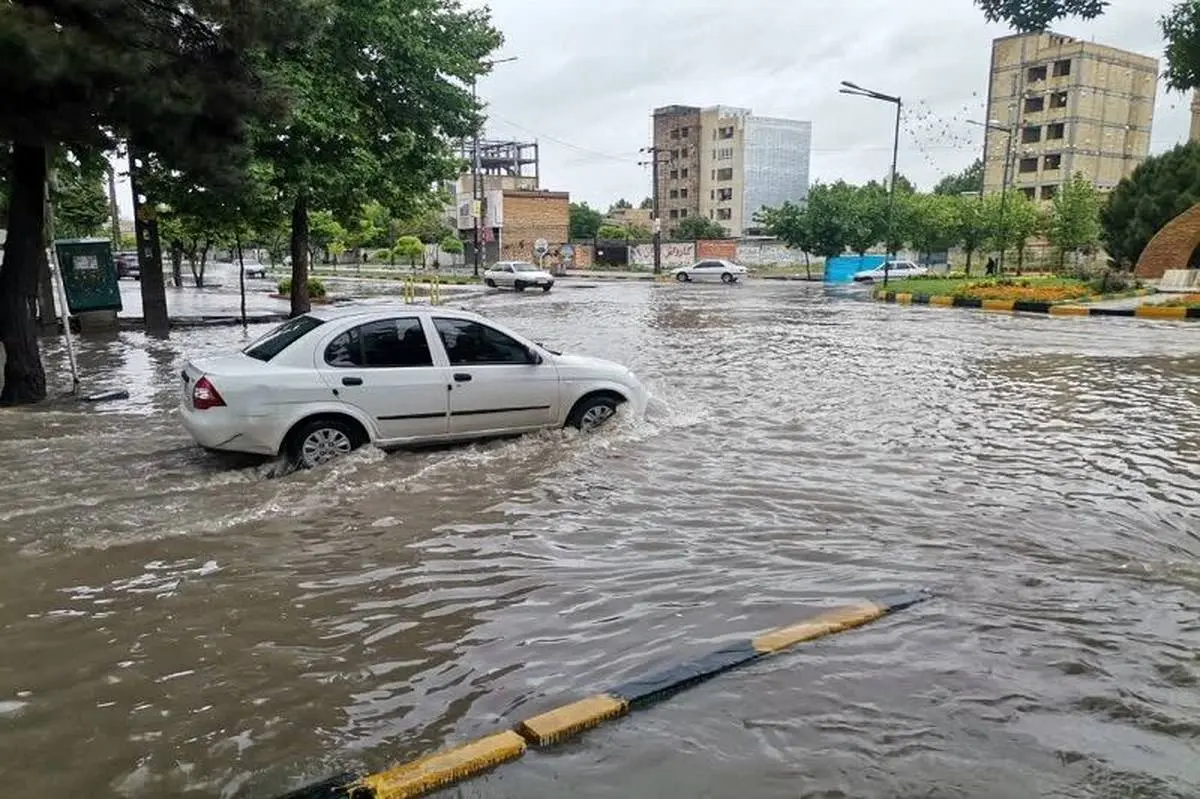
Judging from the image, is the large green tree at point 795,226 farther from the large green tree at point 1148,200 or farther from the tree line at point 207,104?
the tree line at point 207,104

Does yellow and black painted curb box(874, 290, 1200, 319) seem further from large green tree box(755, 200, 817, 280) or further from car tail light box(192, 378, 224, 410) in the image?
car tail light box(192, 378, 224, 410)

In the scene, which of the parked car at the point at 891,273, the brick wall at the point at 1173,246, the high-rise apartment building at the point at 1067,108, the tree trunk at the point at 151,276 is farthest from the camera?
the high-rise apartment building at the point at 1067,108

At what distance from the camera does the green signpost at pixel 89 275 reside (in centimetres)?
2005

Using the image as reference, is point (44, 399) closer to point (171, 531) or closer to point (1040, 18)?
point (171, 531)

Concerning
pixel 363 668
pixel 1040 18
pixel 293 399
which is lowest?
pixel 363 668

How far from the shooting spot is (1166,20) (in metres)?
18.1

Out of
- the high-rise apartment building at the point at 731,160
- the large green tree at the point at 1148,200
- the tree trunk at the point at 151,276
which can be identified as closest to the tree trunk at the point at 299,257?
the tree trunk at the point at 151,276

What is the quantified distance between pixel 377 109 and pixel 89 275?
8.31m

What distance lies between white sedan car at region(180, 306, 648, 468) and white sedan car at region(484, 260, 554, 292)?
3375 centimetres

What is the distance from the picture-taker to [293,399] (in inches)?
279

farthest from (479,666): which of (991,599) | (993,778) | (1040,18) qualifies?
(1040,18)

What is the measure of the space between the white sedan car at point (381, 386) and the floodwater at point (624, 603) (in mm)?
289

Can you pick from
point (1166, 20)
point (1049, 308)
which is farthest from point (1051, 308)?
point (1166, 20)

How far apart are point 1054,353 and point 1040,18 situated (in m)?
6.14
